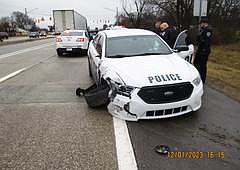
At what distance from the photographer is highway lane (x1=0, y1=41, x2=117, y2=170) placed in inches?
143

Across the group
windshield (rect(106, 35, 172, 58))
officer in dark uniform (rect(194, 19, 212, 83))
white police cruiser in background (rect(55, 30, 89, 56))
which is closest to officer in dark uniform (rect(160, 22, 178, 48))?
officer in dark uniform (rect(194, 19, 212, 83))

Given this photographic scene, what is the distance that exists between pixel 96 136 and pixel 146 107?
3.15 ft

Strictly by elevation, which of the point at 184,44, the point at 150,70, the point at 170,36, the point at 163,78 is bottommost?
the point at 163,78

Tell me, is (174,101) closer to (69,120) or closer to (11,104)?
(69,120)

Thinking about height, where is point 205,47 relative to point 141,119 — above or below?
above

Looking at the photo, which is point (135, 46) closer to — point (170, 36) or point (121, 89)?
point (121, 89)

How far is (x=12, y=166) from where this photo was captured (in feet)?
11.6

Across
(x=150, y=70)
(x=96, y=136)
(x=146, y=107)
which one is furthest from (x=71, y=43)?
(x=96, y=136)

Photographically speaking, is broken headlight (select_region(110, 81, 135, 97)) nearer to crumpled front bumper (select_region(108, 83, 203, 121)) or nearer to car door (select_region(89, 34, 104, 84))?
crumpled front bumper (select_region(108, 83, 203, 121))

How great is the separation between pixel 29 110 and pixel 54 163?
2540 millimetres

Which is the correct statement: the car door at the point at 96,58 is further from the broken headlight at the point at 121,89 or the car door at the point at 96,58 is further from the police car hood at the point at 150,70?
the broken headlight at the point at 121,89

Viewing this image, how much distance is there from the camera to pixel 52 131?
4.65m

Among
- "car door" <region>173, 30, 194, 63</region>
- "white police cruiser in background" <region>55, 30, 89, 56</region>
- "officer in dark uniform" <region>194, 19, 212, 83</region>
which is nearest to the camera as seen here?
"officer in dark uniform" <region>194, 19, 212, 83</region>

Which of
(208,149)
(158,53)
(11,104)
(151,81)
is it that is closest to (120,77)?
(151,81)
